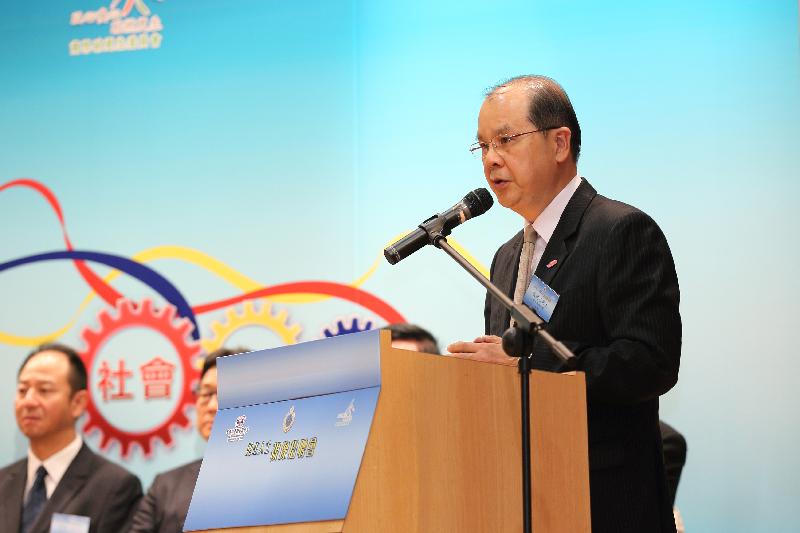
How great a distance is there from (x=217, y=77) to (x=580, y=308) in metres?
2.59

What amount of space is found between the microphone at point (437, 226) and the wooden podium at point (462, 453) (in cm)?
Answer: 27

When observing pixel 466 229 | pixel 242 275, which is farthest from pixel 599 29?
pixel 242 275

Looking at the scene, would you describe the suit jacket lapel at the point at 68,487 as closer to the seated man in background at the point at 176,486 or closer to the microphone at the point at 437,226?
the seated man in background at the point at 176,486

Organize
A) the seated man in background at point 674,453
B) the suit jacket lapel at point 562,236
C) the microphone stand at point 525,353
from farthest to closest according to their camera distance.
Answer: the seated man in background at point 674,453 → the suit jacket lapel at point 562,236 → the microphone stand at point 525,353

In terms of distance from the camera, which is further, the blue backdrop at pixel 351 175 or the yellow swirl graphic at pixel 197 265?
the yellow swirl graphic at pixel 197 265

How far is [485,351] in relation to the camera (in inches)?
77.4

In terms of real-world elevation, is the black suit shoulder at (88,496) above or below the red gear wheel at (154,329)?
below

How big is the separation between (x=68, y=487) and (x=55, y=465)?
4.9 inches

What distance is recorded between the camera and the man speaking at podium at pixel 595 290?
212cm

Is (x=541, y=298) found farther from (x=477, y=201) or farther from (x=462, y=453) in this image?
(x=462, y=453)

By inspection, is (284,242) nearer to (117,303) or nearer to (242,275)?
(242,275)

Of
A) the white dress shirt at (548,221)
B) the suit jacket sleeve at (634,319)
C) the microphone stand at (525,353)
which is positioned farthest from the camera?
the white dress shirt at (548,221)

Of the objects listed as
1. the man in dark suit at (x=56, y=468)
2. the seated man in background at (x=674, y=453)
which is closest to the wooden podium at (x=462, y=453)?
the seated man in background at (x=674, y=453)

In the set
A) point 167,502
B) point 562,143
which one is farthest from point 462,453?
point 167,502
